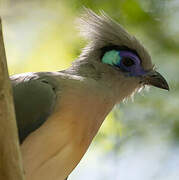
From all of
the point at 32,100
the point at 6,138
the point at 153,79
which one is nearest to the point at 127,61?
the point at 153,79

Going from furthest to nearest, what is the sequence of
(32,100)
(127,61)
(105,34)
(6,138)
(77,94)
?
(105,34) < (127,61) < (77,94) < (32,100) < (6,138)

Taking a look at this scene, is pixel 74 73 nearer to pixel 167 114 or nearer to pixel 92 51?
pixel 92 51

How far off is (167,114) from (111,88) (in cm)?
159

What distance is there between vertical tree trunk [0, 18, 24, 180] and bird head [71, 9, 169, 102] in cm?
198

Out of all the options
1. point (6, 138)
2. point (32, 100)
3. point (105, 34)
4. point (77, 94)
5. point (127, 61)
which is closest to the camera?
point (6, 138)

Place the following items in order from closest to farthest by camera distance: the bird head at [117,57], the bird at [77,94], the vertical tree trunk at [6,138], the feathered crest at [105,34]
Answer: the vertical tree trunk at [6,138]
the bird at [77,94]
the bird head at [117,57]
the feathered crest at [105,34]

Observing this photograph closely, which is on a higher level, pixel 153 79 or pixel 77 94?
pixel 77 94

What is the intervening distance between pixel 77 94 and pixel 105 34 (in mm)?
1041

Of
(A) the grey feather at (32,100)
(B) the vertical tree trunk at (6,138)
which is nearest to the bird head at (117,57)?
(A) the grey feather at (32,100)

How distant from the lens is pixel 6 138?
3.93m

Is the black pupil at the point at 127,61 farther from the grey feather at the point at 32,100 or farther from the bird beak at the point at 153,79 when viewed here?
the grey feather at the point at 32,100

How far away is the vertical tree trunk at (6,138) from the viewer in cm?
390

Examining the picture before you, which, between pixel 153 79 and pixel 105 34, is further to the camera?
pixel 105 34

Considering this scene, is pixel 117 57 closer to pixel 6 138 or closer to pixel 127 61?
pixel 127 61
